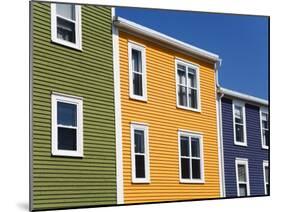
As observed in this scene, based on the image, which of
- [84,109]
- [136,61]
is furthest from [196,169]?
[84,109]

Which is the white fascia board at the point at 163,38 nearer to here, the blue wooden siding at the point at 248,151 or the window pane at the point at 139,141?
the blue wooden siding at the point at 248,151

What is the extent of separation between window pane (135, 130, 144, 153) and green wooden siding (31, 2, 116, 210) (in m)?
0.33

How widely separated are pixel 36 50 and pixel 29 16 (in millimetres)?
314

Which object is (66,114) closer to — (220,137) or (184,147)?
(184,147)

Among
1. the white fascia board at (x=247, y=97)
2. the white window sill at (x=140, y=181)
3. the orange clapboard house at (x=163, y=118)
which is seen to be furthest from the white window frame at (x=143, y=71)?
the white fascia board at (x=247, y=97)

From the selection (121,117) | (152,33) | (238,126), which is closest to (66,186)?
(121,117)

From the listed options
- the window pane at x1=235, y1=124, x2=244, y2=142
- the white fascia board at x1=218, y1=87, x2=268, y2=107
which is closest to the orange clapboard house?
the white fascia board at x1=218, y1=87, x2=268, y2=107

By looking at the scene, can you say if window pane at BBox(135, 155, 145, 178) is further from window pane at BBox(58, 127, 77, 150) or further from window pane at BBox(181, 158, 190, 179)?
window pane at BBox(58, 127, 77, 150)

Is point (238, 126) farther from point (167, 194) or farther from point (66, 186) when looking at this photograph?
point (66, 186)

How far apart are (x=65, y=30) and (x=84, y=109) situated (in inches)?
30.1

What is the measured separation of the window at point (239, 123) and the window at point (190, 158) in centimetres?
68

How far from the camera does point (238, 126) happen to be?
326 inches

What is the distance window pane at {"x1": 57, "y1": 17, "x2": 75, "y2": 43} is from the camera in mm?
6328

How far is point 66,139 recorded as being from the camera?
627 cm
